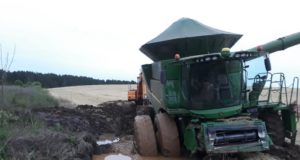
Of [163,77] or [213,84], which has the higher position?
[163,77]

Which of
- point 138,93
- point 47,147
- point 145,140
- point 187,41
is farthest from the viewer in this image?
point 138,93

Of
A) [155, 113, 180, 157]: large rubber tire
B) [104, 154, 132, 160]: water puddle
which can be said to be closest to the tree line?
[104, 154, 132, 160]: water puddle

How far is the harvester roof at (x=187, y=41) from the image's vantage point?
14.2 m

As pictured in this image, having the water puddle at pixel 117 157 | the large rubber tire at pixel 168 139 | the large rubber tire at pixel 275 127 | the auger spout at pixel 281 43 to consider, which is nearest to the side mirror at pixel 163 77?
the large rubber tire at pixel 168 139

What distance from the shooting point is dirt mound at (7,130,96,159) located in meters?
9.30

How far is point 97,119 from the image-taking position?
2112 cm

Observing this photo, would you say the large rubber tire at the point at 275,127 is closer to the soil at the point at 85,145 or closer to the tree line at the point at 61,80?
the soil at the point at 85,145

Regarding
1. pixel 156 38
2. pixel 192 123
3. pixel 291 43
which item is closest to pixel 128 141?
pixel 156 38

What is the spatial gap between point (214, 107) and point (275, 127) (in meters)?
2.06

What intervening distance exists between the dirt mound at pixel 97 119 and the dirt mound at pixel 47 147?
353 cm

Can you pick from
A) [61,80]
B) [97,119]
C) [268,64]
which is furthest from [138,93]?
[61,80]

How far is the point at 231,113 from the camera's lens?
11656 millimetres

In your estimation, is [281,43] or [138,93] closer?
[281,43]

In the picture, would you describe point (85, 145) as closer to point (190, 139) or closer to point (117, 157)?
point (117, 157)
